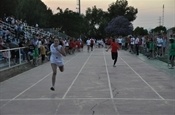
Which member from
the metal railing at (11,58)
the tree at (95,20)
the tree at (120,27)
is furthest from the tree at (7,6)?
the tree at (95,20)

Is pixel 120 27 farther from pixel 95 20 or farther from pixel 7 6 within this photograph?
pixel 7 6

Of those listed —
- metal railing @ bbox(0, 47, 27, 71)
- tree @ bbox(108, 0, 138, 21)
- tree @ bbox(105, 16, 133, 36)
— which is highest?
tree @ bbox(108, 0, 138, 21)

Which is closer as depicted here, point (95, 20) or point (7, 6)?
point (7, 6)

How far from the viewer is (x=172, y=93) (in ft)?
40.8

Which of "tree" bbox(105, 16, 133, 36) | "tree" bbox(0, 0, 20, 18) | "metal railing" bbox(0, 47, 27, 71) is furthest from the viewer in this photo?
"tree" bbox(105, 16, 133, 36)

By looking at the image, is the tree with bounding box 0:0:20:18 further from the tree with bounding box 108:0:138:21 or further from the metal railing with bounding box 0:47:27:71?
the tree with bounding box 108:0:138:21

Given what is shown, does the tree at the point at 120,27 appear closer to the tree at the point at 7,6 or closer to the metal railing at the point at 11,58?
the tree at the point at 7,6

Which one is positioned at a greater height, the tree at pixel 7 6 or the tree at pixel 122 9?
the tree at pixel 122 9

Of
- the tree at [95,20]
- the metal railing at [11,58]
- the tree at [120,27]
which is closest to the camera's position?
the metal railing at [11,58]

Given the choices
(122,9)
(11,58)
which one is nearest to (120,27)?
(122,9)

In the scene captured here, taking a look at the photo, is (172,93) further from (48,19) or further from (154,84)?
(48,19)

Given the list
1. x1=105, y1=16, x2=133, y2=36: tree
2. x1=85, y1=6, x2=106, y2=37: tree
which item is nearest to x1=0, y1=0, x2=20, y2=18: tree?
x1=105, y1=16, x2=133, y2=36: tree

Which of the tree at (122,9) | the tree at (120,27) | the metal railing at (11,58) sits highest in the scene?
the tree at (122,9)

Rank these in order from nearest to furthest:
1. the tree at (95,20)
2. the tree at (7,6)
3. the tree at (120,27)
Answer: the tree at (7,6), the tree at (120,27), the tree at (95,20)
